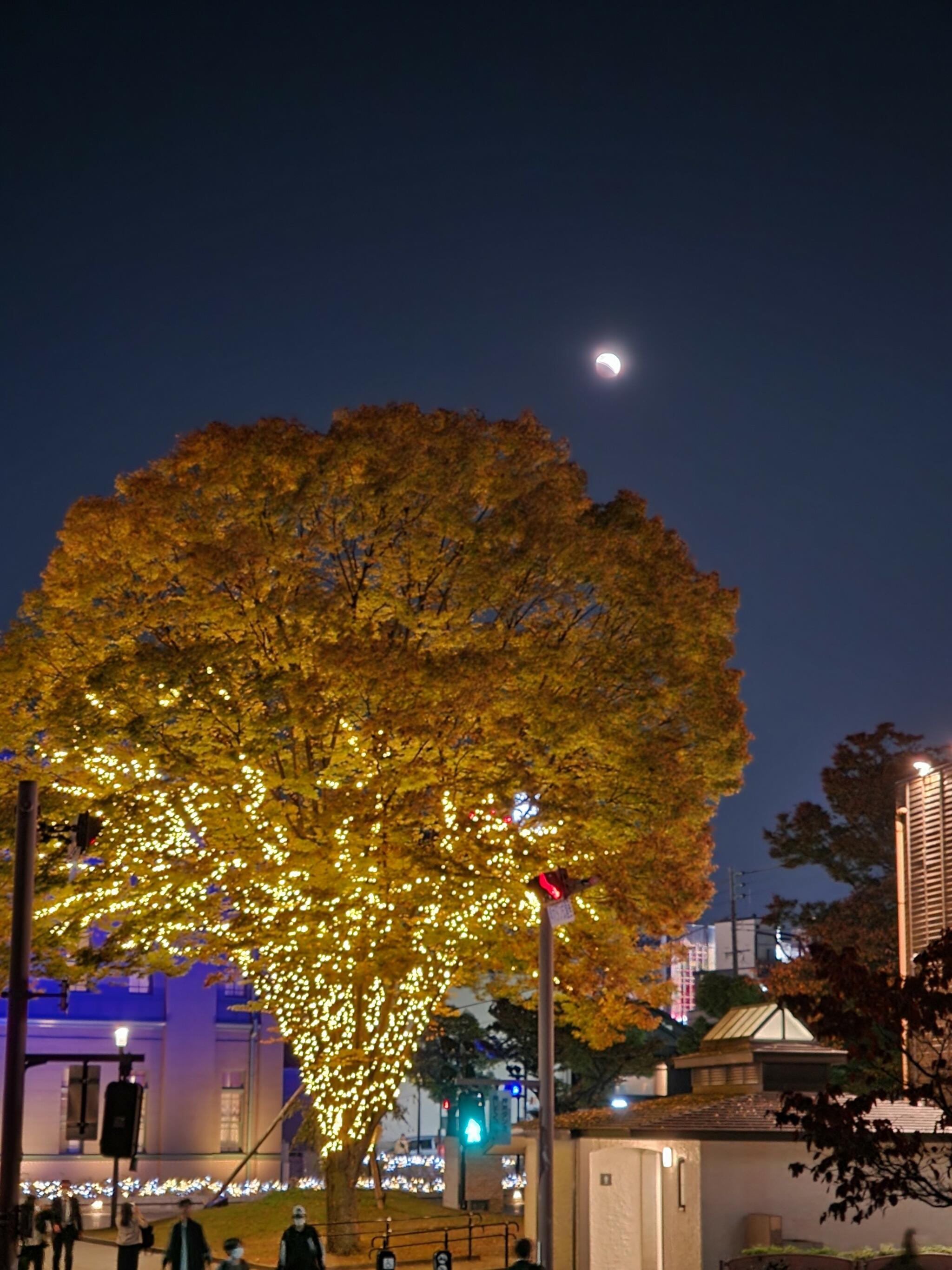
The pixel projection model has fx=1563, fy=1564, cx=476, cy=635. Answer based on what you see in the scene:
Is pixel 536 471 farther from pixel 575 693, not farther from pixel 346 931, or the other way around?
pixel 346 931

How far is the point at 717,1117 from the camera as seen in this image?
24266 millimetres

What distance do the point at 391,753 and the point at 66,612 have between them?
262 inches

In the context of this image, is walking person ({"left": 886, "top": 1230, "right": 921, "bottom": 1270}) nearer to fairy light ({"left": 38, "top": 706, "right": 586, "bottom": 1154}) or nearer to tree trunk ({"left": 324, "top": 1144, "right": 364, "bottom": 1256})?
fairy light ({"left": 38, "top": 706, "right": 586, "bottom": 1154})

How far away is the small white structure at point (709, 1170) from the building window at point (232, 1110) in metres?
23.2

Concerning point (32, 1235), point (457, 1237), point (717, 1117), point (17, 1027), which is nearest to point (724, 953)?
point (457, 1237)

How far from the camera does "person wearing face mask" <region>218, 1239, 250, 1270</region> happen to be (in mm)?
18484

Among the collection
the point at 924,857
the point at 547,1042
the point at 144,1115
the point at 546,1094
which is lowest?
the point at 144,1115

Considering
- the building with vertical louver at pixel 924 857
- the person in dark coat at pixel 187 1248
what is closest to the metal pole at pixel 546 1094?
the person in dark coat at pixel 187 1248

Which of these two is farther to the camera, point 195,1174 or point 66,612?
point 195,1174

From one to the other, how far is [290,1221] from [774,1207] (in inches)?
535

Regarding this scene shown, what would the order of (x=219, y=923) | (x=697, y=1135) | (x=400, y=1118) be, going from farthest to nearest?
(x=400, y=1118) → (x=219, y=923) → (x=697, y=1135)

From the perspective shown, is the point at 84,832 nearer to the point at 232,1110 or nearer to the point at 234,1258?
the point at 234,1258

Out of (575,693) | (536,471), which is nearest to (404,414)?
(536,471)

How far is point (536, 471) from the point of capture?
99.3ft
